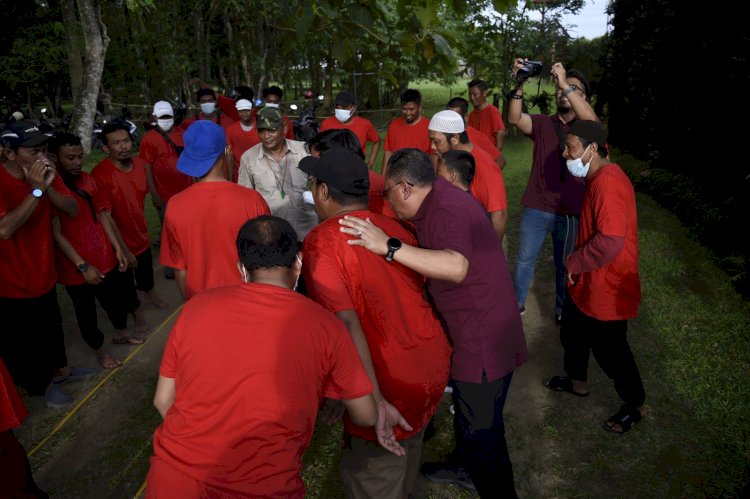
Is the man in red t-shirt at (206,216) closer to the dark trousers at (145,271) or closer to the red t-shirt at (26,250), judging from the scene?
the red t-shirt at (26,250)

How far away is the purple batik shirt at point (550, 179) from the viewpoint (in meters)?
4.62

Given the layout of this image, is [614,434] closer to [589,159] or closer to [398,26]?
[589,159]

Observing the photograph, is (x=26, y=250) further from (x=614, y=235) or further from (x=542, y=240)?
(x=542, y=240)

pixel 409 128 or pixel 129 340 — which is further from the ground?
pixel 409 128

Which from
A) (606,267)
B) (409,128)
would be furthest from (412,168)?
(409,128)

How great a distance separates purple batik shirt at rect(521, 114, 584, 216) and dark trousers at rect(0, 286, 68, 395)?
14.9 ft

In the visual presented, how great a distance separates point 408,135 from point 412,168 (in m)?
3.88

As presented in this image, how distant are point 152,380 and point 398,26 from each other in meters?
3.83

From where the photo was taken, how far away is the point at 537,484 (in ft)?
10.5

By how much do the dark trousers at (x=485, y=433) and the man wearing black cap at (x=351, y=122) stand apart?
459 cm

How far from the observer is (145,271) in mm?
5500

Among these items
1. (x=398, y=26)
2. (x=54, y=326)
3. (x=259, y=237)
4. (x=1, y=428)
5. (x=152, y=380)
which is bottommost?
(x=152, y=380)

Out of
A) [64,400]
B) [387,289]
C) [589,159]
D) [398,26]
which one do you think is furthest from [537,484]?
[64,400]

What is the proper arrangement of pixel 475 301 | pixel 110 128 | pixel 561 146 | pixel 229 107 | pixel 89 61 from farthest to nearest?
pixel 89 61
pixel 229 107
pixel 110 128
pixel 561 146
pixel 475 301
